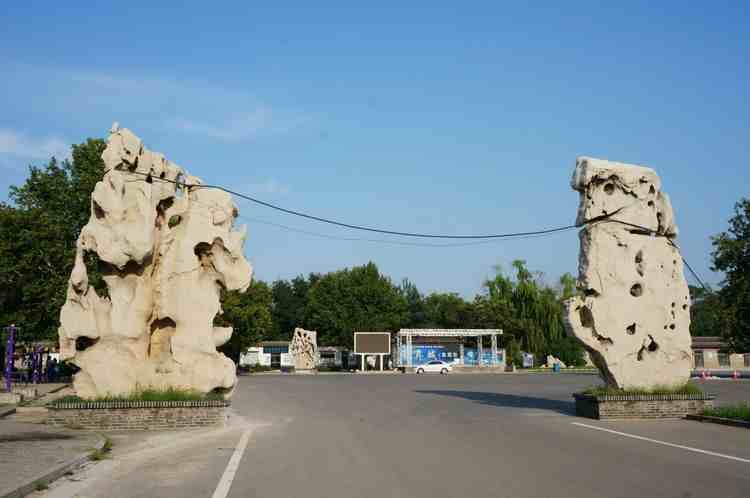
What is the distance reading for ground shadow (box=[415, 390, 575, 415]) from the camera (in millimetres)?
22422

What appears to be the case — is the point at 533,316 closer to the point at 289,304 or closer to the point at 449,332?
the point at 449,332

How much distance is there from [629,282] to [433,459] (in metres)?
9.97

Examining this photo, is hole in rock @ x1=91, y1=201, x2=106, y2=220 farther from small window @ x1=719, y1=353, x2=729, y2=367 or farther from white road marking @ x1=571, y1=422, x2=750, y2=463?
small window @ x1=719, y1=353, x2=729, y2=367

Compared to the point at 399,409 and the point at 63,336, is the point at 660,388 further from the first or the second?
the point at 63,336

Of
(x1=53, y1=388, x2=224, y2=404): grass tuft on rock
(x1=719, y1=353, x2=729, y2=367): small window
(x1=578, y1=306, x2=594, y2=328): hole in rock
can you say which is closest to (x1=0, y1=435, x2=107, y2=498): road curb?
(x1=53, y1=388, x2=224, y2=404): grass tuft on rock

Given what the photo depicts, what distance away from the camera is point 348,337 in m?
76.7

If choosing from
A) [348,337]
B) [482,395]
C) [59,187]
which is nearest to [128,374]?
[482,395]

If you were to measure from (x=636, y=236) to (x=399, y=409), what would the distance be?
30.3ft

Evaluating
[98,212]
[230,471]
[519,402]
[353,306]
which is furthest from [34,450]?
[353,306]

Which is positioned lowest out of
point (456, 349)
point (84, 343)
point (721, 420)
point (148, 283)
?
point (721, 420)

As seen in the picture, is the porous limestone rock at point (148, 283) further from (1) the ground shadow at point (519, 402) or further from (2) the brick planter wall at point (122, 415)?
(1) the ground shadow at point (519, 402)

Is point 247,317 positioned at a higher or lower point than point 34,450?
higher

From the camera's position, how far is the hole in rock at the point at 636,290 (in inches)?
769

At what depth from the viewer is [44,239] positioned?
34281 mm
